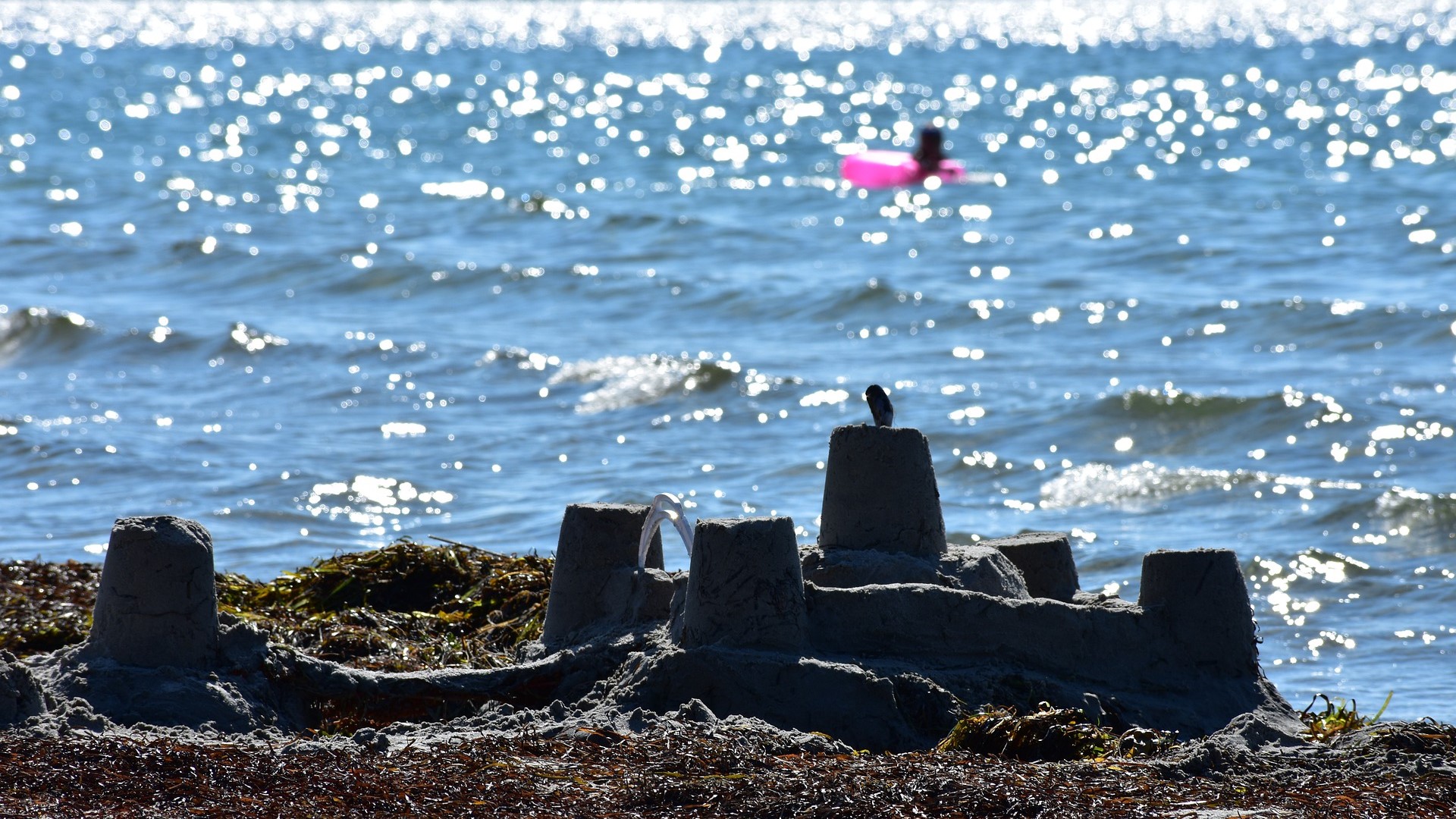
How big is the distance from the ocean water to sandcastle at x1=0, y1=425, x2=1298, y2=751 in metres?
2.22

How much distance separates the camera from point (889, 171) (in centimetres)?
2981

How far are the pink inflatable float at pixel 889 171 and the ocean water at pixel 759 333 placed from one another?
858 millimetres

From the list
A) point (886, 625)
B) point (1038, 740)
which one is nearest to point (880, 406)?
point (886, 625)

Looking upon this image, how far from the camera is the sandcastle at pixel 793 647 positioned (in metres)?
5.76

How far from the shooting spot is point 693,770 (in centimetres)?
511

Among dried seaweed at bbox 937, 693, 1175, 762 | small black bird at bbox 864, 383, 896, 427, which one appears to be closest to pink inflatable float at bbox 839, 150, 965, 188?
small black bird at bbox 864, 383, 896, 427

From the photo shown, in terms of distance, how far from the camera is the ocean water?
1135 cm

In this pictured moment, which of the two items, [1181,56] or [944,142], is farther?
[1181,56]

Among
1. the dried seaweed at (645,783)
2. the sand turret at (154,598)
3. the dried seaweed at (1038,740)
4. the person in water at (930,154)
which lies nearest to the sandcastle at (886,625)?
the dried seaweed at (1038,740)

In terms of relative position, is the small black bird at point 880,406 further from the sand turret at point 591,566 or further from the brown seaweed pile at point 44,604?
the brown seaweed pile at point 44,604

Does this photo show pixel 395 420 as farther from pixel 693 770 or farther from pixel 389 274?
pixel 693 770

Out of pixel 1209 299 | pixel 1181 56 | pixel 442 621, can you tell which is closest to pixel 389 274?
pixel 1209 299

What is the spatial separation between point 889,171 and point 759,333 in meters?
12.1

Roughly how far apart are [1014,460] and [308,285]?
1062 centimetres
